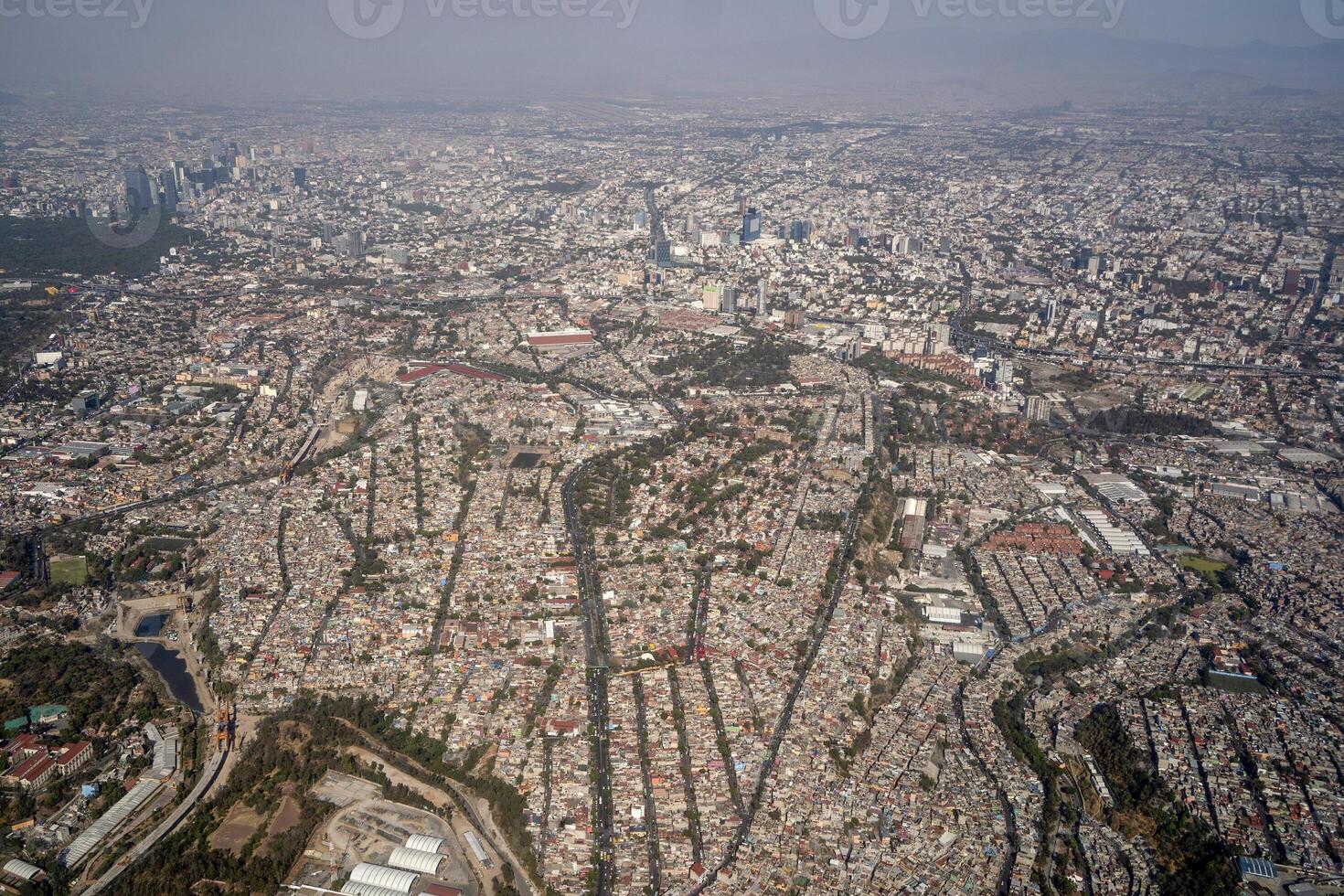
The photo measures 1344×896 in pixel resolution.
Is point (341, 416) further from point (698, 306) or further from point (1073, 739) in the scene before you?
point (1073, 739)

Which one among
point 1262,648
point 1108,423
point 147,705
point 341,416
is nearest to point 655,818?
point 147,705

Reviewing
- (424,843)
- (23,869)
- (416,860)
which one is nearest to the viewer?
(23,869)

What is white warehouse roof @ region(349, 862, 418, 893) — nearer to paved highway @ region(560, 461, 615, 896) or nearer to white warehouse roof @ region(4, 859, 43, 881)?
paved highway @ region(560, 461, 615, 896)

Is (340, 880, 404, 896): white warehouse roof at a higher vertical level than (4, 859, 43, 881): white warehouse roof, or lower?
lower

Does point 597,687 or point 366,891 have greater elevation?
point 597,687

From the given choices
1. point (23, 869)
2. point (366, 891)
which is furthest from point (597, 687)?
point (23, 869)

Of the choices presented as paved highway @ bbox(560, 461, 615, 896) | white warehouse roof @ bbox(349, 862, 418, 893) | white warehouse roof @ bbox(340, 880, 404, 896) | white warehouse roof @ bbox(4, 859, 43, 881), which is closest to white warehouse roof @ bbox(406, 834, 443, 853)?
white warehouse roof @ bbox(349, 862, 418, 893)

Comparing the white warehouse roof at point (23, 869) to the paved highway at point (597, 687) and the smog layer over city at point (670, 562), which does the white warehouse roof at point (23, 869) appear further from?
the paved highway at point (597, 687)

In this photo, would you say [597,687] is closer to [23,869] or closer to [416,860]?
[416,860]

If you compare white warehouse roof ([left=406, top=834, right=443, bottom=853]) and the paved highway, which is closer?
the paved highway
